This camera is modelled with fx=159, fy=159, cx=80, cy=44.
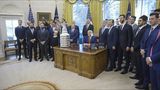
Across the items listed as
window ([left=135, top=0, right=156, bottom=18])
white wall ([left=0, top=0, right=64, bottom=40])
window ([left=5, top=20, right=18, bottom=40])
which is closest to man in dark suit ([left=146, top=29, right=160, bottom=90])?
window ([left=135, top=0, right=156, bottom=18])

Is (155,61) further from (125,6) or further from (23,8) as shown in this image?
(23,8)

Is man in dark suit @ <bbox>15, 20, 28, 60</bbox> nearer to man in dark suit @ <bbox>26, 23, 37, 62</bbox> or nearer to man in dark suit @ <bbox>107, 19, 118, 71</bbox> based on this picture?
man in dark suit @ <bbox>26, 23, 37, 62</bbox>

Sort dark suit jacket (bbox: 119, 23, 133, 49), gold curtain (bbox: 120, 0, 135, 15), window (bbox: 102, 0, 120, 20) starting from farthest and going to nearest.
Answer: window (bbox: 102, 0, 120, 20) < gold curtain (bbox: 120, 0, 135, 15) < dark suit jacket (bbox: 119, 23, 133, 49)

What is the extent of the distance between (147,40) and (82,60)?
1.83 meters

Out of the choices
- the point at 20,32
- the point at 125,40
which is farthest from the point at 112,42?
the point at 20,32

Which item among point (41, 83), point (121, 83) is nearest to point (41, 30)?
point (41, 83)

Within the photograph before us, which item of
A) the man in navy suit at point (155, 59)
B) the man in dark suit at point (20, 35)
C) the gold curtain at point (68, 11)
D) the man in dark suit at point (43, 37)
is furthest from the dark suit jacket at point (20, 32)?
the man in navy suit at point (155, 59)

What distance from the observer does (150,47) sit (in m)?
2.59

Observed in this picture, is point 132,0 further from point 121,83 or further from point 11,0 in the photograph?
point 11,0

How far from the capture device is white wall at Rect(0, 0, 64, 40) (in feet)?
22.6

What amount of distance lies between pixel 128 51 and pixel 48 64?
2.70 meters

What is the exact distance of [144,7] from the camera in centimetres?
645

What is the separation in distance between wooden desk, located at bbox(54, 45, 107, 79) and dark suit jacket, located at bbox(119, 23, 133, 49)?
0.56m

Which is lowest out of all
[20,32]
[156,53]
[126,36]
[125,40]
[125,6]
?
[156,53]
